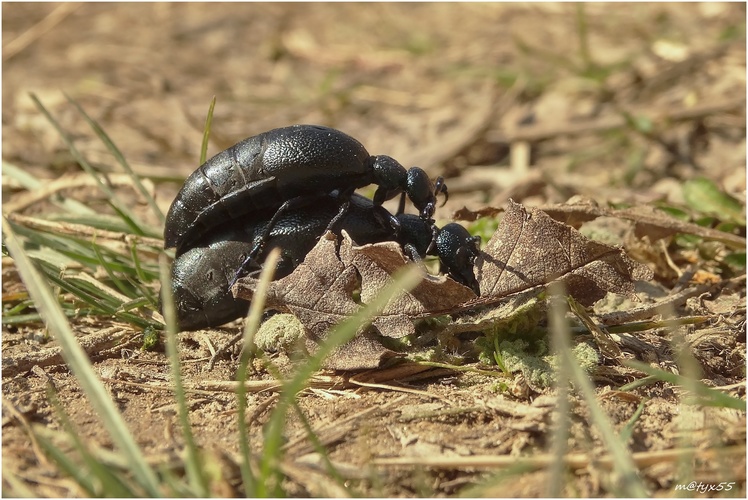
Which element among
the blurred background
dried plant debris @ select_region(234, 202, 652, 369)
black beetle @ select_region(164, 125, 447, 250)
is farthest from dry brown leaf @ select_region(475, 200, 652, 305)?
the blurred background

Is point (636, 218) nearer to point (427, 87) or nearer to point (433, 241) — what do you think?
point (433, 241)

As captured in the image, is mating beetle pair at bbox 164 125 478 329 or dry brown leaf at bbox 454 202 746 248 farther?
dry brown leaf at bbox 454 202 746 248

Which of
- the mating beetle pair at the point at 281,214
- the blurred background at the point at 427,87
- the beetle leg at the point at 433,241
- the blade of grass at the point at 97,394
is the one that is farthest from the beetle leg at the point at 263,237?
the blurred background at the point at 427,87

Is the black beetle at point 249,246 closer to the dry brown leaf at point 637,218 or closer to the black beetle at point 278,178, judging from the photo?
the black beetle at point 278,178

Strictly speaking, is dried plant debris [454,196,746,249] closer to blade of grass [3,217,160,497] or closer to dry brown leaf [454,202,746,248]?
dry brown leaf [454,202,746,248]

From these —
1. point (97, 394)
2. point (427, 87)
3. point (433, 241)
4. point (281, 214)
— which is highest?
point (427, 87)

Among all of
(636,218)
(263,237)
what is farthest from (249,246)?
(636,218)

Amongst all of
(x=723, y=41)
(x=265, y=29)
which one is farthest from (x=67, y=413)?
(x=265, y=29)
